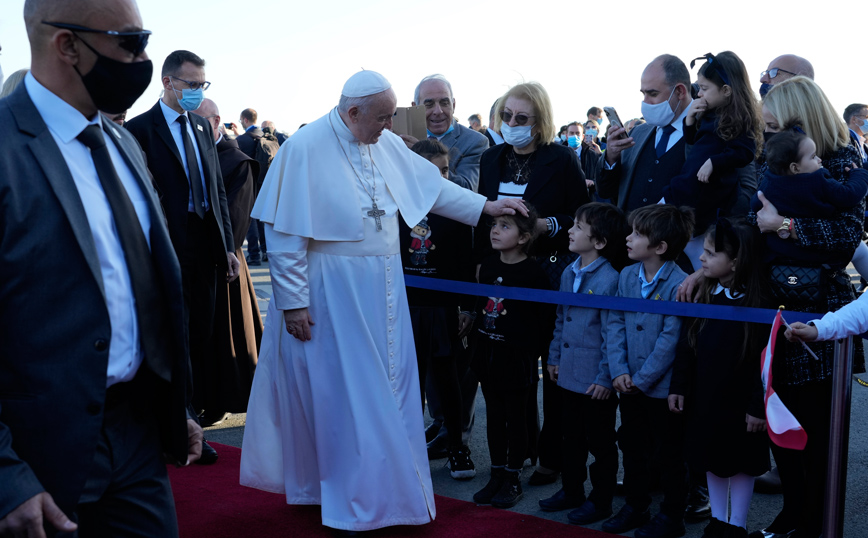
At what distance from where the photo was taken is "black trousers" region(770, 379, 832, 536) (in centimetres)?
367

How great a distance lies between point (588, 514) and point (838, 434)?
1.29 meters

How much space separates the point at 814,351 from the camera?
3.63m

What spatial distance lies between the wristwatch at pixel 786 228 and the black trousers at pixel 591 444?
113 cm

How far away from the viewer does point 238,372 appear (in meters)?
5.67

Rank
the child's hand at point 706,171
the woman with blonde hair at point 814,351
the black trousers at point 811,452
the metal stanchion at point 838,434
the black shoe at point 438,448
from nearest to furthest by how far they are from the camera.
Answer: the metal stanchion at point 838,434, the woman with blonde hair at point 814,351, the black trousers at point 811,452, the child's hand at point 706,171, the black shoe at point 438,448

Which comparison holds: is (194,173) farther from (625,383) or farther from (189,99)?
(625,383)

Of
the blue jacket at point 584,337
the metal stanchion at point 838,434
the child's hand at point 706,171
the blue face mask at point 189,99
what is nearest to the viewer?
the metal stanchion at point 838,434

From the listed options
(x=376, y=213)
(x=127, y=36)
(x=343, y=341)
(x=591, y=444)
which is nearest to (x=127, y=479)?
(x=127, y=36)

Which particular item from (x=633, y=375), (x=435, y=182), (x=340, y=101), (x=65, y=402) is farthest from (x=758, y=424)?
(x=65, y=402)

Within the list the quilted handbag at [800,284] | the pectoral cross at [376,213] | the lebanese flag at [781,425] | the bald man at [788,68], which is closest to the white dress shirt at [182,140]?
the pectoral cross at [376,213]

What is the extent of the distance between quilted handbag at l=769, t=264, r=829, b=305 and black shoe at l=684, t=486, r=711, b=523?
3.94 feet

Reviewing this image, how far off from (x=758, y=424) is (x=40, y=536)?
2875 mm

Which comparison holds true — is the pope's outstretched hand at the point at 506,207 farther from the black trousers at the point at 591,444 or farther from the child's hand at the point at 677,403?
the child's hand at the point at 677,403

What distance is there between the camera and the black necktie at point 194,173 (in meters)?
4.91
